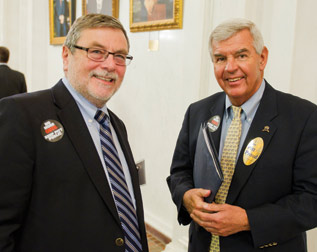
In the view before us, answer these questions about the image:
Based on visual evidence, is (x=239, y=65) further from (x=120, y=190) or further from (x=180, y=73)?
(x=180, y=73)

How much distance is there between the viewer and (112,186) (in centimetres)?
162

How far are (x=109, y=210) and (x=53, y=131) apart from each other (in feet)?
1.45

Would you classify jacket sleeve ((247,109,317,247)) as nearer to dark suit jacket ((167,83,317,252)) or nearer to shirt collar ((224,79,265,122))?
dark suit jacket ((167,83,317,252))

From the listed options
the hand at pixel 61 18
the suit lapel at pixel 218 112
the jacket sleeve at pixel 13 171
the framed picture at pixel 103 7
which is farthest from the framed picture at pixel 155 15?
the jacket sleeve at pixel 13 171

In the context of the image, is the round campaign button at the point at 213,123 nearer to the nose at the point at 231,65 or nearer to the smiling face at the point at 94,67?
the nose at the point at 231,65

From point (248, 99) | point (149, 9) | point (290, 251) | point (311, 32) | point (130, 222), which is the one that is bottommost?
point (290, 251)

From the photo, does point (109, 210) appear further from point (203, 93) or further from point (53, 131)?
point (203, 93)

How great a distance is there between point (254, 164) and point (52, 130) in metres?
1.03

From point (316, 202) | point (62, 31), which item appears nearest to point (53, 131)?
point (316, 202)

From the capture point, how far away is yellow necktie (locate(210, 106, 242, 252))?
1807mm

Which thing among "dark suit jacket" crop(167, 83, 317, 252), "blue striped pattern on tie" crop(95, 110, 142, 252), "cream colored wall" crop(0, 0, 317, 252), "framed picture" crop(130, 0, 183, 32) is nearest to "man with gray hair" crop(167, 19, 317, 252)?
"dark suit jacket" crop(167, 83, 317, 252)

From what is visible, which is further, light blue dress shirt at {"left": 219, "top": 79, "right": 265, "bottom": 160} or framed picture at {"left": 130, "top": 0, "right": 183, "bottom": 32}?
framed picture at {"left": 130, "top": 0, "right": 183, "bottom": 32}

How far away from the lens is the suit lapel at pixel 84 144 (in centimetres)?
151

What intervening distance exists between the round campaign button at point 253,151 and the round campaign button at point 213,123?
0.90 feet
